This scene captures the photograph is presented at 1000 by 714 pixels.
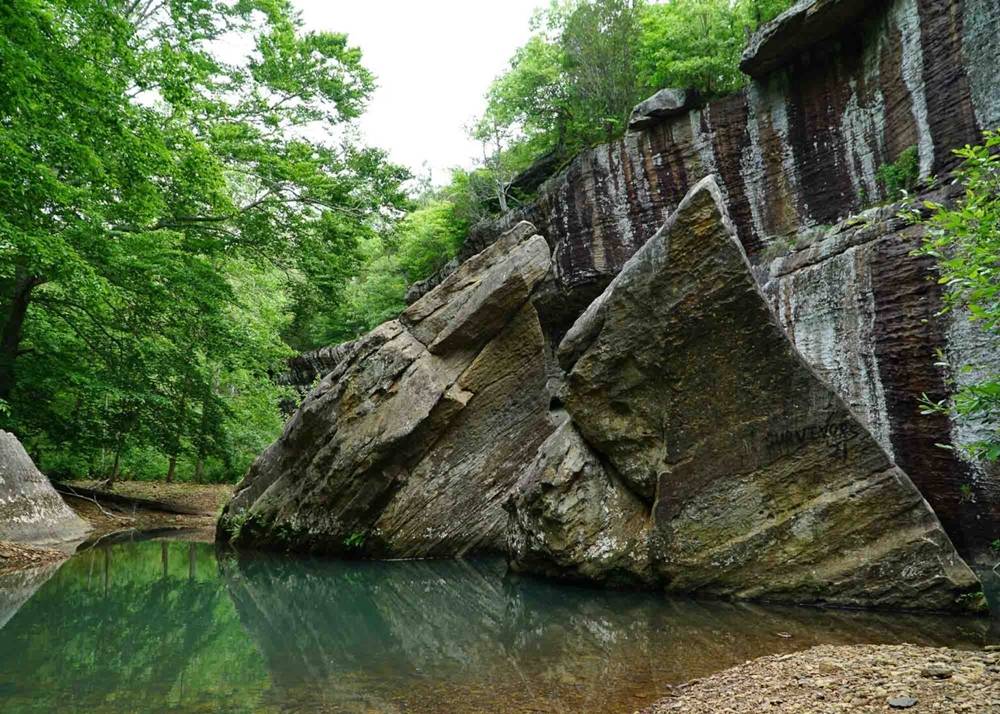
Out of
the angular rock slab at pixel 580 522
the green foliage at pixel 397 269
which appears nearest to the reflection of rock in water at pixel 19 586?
the angular rock slab at pixel 580 522

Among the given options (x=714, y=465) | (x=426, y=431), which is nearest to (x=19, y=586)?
(x=426, y=431)

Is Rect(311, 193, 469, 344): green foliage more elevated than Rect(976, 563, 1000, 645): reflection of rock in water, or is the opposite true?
Rect(311, 193, 469, 344): green foliage

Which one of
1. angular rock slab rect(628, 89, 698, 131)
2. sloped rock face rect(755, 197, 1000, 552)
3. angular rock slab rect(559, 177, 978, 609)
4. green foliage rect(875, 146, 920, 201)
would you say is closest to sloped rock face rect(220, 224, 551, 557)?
angular rock slab rect(559, 177, 978, 609)

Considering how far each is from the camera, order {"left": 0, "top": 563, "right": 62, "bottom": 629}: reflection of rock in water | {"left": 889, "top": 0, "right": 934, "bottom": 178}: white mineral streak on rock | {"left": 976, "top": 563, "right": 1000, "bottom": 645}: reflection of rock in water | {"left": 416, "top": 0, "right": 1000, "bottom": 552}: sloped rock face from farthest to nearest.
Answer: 1. {"left": 889, "top": 0, "right": 934, "bottom": 178}: white mineral streak on rock
2. {"left": 416, "top": 0, "right": 1000, "bottom": 552}: sloped rock face
3. {"left": 0, "top": 563, "right": 62, "bottom": 629}: reflection of rock in water
4. {"left": 976, "top": 563, "right": 1000, "bottom": 645}: reflection of rock in water

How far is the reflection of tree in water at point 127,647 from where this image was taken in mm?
5195

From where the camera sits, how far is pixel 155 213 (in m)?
14.3

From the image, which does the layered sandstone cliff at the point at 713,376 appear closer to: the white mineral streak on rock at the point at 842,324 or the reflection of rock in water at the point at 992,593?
the white mineral streak on rock at the point at 842,324

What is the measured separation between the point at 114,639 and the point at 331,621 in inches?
91.6

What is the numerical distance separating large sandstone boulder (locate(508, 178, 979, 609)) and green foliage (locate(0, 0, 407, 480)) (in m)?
9.17

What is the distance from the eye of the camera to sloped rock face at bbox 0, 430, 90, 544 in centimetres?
1264

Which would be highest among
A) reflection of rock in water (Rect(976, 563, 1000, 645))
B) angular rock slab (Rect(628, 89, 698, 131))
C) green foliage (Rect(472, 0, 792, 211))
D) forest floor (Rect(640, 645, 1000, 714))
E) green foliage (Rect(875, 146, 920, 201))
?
green foliage (Rect(472, 0, 792, 211))

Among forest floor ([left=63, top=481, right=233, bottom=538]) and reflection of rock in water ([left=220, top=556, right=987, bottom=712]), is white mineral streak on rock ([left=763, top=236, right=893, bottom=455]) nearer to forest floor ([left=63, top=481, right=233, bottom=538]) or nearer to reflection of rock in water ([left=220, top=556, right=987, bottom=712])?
reflection of rock in water ([left=220, top=556, right=987, bottom=712])

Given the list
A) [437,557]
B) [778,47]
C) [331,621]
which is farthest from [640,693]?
[778,47]

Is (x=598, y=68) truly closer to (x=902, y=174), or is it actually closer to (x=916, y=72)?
(x=916, y=72)
